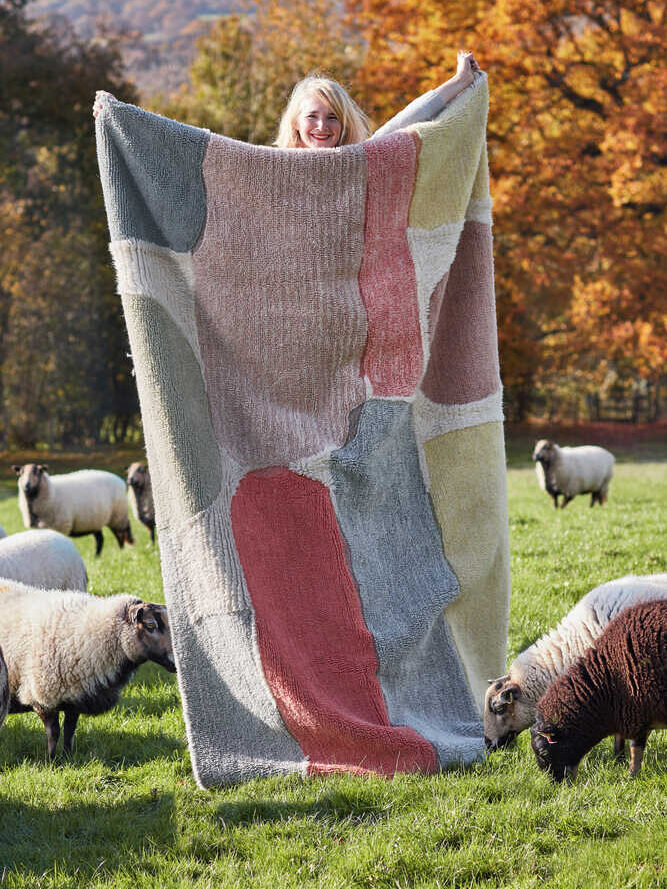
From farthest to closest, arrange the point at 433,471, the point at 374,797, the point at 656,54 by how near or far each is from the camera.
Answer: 1. the point at 656,54
2. the point at 433,471
3. the point at 374,797

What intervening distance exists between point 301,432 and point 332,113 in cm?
158

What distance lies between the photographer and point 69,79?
2580 centimetres

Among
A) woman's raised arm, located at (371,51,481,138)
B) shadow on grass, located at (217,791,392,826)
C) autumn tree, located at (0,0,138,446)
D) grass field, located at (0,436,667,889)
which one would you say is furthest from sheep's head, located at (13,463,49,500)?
autumn tree, located at (0,0,138,446)

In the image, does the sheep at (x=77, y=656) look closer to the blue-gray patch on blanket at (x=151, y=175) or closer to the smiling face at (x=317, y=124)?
the blue-gray patch on blanket at (x=151, y=175)

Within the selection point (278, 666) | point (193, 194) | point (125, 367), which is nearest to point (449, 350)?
point (193, 194)

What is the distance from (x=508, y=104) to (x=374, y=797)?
1823 cm

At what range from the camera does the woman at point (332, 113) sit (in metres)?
4.50

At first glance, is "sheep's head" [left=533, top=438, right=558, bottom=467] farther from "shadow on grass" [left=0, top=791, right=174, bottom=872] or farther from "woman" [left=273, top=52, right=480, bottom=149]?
"shadow on grass" [left=0, top=791, right=174, bottom=872]

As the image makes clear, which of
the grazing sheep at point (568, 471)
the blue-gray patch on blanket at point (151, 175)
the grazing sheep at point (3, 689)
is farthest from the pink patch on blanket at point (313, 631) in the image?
the grazing sheep at point (568, 471)

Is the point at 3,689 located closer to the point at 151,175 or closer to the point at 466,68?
the point at 151,175

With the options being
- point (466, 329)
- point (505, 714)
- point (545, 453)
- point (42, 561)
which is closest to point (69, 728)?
point (42, 561)

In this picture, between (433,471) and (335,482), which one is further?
(433,471)

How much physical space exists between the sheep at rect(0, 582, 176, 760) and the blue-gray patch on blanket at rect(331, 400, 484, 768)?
3.58 feet

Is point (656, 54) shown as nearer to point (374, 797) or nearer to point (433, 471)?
point (433, 471)
